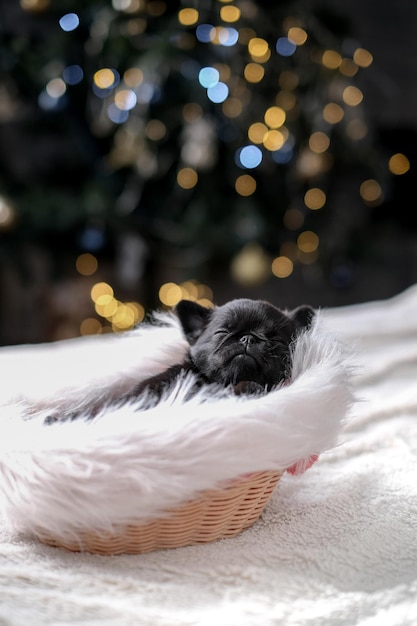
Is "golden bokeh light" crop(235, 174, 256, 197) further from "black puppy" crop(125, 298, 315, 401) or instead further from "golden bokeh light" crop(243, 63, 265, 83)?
"black puppy" crop(125, 298, 315, 401)

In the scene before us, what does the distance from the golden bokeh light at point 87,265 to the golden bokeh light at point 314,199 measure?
0.81 metres

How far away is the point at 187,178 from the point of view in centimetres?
245

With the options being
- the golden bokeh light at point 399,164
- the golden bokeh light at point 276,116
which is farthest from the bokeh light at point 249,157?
the golden bokeh light at point 399,164

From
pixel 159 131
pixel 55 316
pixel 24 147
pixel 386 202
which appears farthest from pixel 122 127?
pixel 386 202

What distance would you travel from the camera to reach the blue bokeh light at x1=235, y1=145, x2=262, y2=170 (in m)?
2.41

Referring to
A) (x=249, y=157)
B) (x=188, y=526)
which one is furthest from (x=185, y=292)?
(x=188, y=526)

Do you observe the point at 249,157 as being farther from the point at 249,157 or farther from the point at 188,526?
the point at 188,526

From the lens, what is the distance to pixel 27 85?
2334 millimetres

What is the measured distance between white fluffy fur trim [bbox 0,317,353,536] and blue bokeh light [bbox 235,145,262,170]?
178cm

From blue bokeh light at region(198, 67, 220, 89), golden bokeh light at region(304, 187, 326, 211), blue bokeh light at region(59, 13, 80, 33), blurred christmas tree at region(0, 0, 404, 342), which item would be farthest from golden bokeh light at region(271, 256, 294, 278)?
blue bokeh light at region(59, 13, 80, 33)

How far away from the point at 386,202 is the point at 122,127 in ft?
3.77

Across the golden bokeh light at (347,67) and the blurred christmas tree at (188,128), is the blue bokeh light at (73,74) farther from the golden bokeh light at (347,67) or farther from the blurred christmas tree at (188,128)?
the golden bokeh light at (347,67)

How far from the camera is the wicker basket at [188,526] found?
67 centimetres

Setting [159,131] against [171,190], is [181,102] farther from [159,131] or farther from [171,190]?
[171,190]
